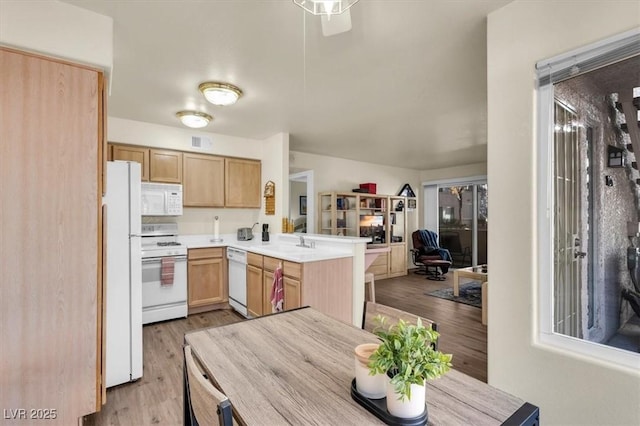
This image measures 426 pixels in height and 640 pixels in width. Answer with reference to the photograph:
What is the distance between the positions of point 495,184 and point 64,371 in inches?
106

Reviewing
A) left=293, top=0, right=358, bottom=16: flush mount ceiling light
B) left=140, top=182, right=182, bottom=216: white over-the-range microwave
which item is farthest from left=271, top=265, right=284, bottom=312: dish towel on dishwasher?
left=293, top=0, right=358, bottom=16: flush mount ceiling light

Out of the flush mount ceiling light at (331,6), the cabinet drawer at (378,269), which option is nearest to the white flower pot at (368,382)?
the flush mount ceiling light at (331,6)

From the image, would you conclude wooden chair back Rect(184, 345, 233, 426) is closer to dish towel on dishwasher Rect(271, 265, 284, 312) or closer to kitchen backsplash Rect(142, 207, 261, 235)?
dish towel on dishwasher Rect(271, 265, 284, 312)

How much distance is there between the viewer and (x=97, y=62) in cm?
184

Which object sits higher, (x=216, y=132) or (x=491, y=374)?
(x=216, y=132)

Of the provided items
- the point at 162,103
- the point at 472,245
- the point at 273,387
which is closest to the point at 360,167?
the point at 472,245

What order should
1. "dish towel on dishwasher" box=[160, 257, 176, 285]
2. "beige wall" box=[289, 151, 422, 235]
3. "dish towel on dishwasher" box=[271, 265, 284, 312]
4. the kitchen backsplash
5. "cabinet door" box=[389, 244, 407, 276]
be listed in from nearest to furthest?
"dish towel on dishwasher" box=[271, 265, 284, 312] → "dish towel on dishwasher" box=[160, 257, 176, 285] → the kitchen backsplash → "beige wall" box=[289, 151, 422, 235] → "cabinet door" box=[389, 244, 407, 276]

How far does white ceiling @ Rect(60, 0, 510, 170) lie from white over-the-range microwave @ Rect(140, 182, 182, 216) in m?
0.84

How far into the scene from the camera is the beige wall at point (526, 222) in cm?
142

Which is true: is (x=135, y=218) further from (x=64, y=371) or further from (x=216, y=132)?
(x=216, y=132)

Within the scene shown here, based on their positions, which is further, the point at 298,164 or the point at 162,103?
the point at 298,164

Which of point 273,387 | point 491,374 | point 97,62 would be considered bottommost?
point 491,374

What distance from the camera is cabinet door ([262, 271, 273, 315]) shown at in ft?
10.6

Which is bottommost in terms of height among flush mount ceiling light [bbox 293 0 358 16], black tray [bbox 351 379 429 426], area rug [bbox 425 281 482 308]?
area rug [bbox 425 281 482 308]
